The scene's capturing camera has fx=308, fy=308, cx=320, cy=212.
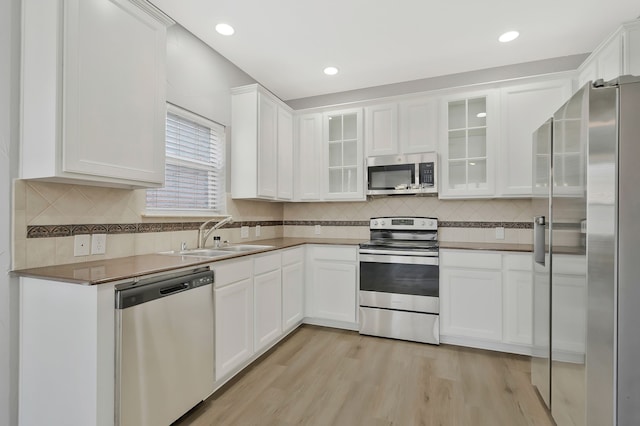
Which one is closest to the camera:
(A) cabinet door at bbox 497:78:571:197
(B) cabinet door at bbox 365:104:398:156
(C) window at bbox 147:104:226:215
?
(C) window at bbox 147:104:226:215

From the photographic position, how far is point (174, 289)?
5.58 ft

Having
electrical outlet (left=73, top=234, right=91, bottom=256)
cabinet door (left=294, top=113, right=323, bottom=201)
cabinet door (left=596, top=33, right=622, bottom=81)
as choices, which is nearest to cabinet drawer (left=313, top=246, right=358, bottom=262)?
cabinet door (left=294, top=113, right=323, bottom=201)

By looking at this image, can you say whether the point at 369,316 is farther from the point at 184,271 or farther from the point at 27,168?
the point at 27,168

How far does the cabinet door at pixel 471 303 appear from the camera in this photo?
9.02 feet

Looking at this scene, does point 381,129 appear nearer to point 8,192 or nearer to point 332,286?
point 332,286

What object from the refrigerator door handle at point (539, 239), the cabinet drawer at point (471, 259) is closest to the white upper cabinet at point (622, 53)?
the refrigerator door handle at point (539, 239)

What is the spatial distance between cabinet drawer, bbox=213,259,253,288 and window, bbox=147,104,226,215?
A: 0.73 m

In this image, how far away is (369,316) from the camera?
10.2 feet

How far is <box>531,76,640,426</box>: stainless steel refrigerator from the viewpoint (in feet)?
4.07

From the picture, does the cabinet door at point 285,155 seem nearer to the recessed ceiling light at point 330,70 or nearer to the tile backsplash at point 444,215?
the tile backsplash at point 444,215

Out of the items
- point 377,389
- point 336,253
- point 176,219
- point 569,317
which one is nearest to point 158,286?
point 176,219

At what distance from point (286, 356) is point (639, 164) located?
2.56 m

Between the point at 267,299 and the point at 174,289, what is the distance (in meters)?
1.08

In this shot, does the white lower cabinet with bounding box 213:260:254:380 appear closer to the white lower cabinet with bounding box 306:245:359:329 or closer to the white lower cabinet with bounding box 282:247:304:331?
the white lower cabinet with bounding box 282:247:304:331
